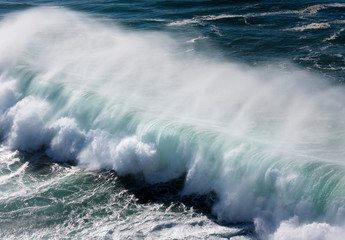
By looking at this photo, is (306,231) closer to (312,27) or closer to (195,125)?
(195,125)

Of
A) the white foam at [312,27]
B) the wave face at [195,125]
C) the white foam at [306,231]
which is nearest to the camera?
the white foam at [306,231]

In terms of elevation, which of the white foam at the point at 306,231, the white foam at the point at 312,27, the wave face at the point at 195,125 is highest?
the white foam at the point at 312,27

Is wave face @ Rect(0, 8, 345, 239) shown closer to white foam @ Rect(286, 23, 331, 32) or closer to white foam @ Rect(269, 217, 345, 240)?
white foam @ Rect(269, 217, 345, 240)

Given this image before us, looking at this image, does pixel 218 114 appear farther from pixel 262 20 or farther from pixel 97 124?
pixel 262 20

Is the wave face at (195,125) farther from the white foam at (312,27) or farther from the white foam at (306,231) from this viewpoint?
the white foam at (312,27)

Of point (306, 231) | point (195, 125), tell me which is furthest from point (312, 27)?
point (306, 231)

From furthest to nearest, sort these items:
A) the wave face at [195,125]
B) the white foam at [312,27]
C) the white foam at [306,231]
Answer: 1. the white foam at [312,27]
2. the wave face at [195,125]
3. the white foam at [306,231]

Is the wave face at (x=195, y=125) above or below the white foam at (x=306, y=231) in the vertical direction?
above

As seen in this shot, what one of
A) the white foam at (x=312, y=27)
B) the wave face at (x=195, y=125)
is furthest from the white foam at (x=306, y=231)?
the white foam at (x=312, y=27)

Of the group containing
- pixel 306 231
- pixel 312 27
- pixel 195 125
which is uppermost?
pixel 312 27

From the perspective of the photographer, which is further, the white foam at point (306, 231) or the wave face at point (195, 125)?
the wave face at point (195, 125)
